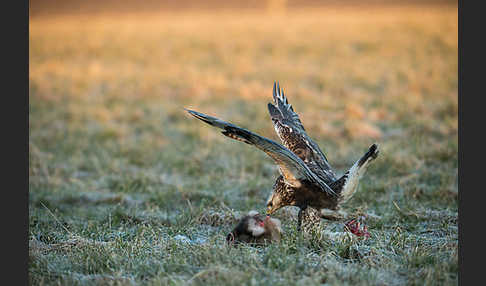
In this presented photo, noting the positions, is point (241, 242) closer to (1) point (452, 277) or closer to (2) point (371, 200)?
(1) point (452, 277)

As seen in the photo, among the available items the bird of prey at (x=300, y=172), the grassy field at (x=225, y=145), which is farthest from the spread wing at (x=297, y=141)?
the grassy field at (x=225, y=145)

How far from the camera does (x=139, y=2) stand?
2648 centimetres

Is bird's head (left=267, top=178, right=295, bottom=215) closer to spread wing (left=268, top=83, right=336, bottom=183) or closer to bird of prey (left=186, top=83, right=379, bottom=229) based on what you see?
bird of prey (left=186, top=83, right=379, bottom=229)

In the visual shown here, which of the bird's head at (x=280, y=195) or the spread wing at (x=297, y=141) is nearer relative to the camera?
the bird's head at (x=280, y=195)

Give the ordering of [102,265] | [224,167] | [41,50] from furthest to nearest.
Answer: [41,50] < [224,167] < [102,265]

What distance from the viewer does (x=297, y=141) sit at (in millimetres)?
4680

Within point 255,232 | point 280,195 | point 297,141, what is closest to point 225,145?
point 297,141

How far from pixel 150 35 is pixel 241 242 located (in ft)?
48.3

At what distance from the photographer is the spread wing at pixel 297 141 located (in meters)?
4.47

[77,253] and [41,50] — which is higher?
[41,50]

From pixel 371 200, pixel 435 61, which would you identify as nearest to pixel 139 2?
pixel 435 61

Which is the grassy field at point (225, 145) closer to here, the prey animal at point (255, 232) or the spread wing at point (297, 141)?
the prey animal at point (255, 232)

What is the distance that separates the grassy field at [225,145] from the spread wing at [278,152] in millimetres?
523

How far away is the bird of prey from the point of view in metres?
3.51
